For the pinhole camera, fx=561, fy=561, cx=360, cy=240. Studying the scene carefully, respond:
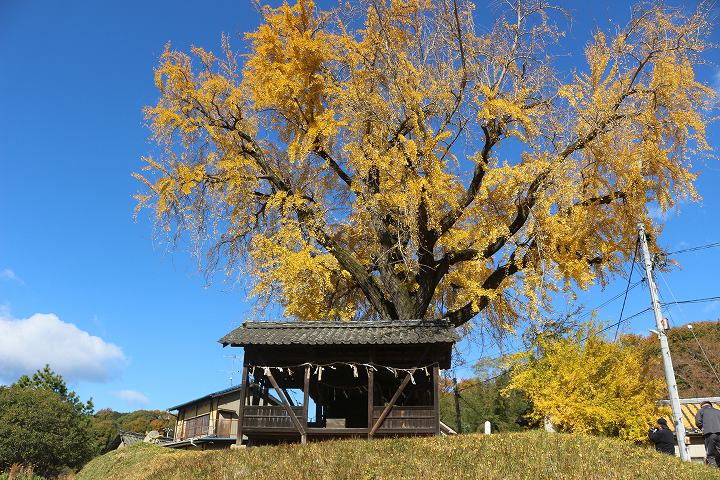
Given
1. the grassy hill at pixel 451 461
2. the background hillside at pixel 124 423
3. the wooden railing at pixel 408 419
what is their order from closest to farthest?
1. the grassy hill at pixel 451 461
2. the wooden railing at pixel 408 419
3. the background hillside at pixel 124 423

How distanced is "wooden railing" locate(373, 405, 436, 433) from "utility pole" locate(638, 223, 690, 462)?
6248 mm

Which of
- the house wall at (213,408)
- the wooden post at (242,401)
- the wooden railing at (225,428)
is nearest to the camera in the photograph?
the wooden post at (242,401)

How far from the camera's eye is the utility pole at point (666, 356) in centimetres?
1478

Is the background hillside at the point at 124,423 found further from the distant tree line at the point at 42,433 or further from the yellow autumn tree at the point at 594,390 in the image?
the yellow autumn tree at the point at 594,390

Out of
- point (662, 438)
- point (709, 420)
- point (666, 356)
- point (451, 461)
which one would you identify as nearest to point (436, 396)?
point (662, 438)

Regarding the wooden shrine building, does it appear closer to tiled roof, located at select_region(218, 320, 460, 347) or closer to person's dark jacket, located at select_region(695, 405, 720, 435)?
tiled roof, located at select_region(218, 320, 460, 347)

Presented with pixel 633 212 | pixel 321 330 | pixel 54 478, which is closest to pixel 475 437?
pixel 321 330

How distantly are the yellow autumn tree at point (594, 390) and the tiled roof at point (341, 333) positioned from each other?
13.4 ft

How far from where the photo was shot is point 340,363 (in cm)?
1517

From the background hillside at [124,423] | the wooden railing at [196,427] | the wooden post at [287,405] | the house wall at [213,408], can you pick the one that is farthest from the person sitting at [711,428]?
the background hillside at [124,423]

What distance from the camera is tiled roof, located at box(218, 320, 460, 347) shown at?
14.8 metres

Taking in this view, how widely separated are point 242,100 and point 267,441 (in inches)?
421

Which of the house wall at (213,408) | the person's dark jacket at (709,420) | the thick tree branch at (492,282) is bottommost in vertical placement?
the person's dark jacket at (709,420)

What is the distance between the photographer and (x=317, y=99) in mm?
18031
